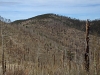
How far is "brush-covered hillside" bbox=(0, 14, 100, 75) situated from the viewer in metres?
14.5

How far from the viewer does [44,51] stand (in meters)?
40.9

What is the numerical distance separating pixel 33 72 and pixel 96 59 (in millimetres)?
5062

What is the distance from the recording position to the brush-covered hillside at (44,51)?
47.7 feet

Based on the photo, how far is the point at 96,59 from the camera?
1183 cm

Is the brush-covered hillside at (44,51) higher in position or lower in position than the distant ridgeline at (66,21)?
lower

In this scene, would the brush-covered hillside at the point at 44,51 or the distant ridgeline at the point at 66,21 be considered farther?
the distant ridgeline at the point at 66,21

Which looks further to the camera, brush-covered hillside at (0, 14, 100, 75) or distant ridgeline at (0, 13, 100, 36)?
distant ridgeline at (0, 13, 100, 36)

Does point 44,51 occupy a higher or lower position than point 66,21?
lower

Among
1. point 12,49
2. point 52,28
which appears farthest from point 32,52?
point 52,28

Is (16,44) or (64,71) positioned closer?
(64,71)

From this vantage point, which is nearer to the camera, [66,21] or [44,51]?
[44,51]

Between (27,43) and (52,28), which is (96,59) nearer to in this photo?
(27,43)

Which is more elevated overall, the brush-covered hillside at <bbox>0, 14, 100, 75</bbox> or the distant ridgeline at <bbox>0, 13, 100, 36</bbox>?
the distant ridgeline at <bbox>0, 13, 100, 36</bbox>

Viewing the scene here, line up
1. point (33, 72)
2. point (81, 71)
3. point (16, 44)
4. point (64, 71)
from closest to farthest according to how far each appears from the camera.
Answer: point (81, 71) → point (64, 71) → point (33, 72) → point (16, 44)
